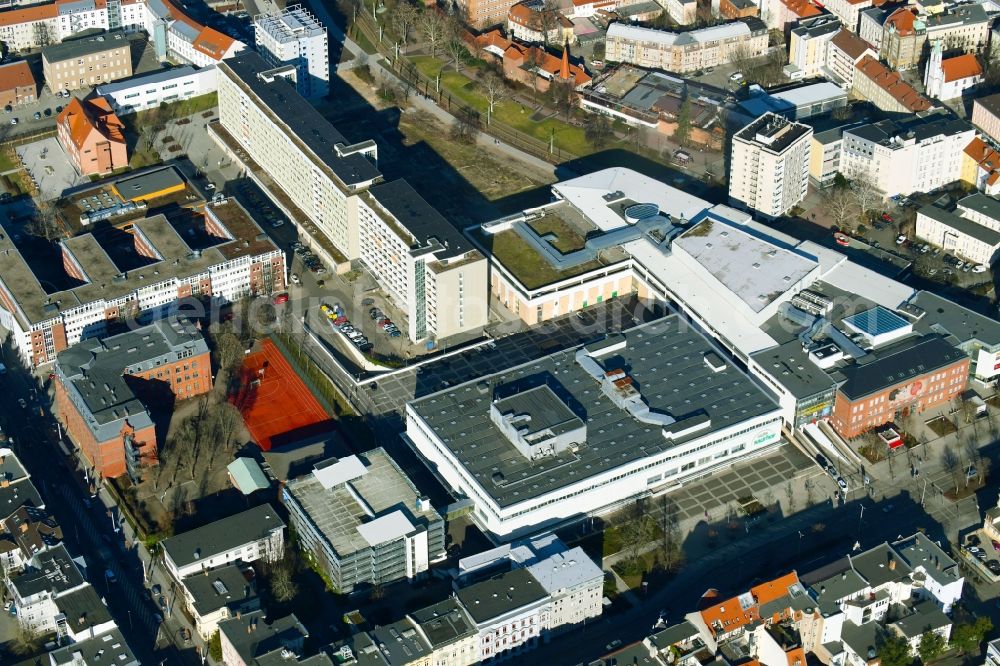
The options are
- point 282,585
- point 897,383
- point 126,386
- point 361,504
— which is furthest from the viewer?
point 897,383

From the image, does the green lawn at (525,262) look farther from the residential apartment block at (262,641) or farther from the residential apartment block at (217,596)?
the residential apartment block at (262,641)

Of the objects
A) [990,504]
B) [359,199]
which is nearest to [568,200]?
[359,199]

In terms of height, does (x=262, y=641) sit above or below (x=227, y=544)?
below

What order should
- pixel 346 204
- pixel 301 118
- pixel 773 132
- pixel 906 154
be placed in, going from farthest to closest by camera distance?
pixel 301 118 < pixel 906 154 < pixel 773 132 < pixel 346 204

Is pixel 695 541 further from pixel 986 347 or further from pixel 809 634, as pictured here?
pixel 986 347

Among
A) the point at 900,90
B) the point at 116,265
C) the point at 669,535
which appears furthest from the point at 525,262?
the point at 900,90

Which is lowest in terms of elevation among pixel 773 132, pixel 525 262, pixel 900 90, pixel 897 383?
pixel 897 383

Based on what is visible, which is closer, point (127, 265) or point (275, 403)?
point (275, 403)

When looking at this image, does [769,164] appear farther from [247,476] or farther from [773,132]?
[247,476]
